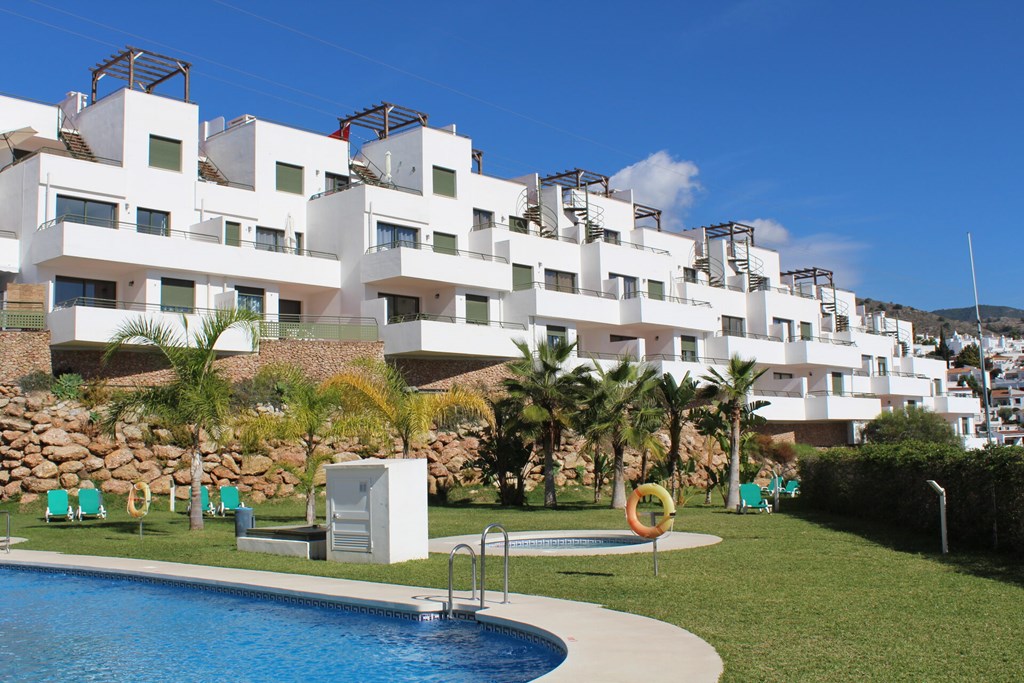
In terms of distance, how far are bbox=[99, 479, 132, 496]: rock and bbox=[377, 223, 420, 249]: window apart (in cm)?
1490

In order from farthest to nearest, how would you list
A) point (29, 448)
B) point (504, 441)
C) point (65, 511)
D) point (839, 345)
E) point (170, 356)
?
point (839, 345)
point (504, 441)
point (29, 448)
point (65, 511)
point (170, 356)

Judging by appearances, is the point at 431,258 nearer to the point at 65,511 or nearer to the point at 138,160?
the point at 138,160

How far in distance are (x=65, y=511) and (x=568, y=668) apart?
63.0 feet

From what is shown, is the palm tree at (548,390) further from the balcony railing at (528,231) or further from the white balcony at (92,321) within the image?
the balcony railing at (528,231)

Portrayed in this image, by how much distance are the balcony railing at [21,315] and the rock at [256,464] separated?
27.3 ft

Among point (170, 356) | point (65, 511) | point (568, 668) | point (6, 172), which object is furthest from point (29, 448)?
point (568, 668)

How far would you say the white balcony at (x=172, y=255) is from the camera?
31453 millimetres

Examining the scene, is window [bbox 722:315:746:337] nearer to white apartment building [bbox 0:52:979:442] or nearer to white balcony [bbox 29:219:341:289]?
white apartment building [bbox 0:52:979:442]

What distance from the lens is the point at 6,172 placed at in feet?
112

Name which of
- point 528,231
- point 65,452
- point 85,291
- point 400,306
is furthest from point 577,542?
point 528,231

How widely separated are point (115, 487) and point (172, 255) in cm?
995

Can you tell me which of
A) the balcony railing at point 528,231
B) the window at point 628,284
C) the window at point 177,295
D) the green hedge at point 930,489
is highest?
the balcony railing at point 528,231

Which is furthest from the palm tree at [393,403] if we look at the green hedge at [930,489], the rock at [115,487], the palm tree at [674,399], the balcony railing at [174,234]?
the balcony railing at [174,234]

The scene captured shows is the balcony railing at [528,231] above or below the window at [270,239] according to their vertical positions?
above
